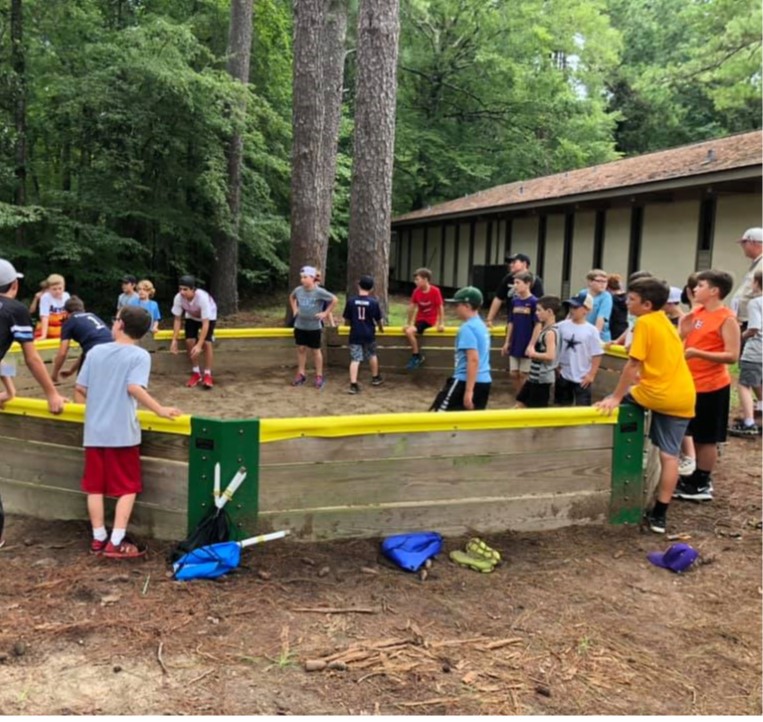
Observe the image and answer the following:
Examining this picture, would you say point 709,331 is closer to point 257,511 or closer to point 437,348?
point 257,511

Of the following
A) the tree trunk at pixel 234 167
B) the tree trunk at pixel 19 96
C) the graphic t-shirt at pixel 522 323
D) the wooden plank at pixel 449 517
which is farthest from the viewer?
the tree trunk at pixel 234 167

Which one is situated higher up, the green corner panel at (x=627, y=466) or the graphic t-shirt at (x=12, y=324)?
the graphic t-shirt at (x=12, y=324)

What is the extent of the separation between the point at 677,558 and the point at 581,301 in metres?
3.15

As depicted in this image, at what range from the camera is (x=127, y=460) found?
4438mm

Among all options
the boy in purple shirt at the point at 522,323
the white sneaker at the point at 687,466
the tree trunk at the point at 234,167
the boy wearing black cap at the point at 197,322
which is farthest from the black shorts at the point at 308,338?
the tree trunk at the point at 234,167

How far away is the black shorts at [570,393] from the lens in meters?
7.05

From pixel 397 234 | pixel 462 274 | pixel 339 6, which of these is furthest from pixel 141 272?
pixel 397 234

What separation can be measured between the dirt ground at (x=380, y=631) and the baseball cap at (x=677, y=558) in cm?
6

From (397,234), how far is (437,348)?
25279 millimetres

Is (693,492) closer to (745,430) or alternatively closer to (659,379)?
(659,379)

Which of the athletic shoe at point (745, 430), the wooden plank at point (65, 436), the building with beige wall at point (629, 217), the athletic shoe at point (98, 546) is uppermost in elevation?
the building with beige wall at point (629, 217)

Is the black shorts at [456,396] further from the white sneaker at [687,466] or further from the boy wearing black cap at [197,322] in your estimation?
the boy wearing black cap at [197,322]

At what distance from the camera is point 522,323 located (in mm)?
8211

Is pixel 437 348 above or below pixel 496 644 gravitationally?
above
